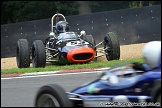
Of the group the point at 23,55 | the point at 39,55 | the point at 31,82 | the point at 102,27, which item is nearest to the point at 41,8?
the point at 102,27

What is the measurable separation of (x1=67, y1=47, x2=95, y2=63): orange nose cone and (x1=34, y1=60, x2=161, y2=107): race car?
8998mm

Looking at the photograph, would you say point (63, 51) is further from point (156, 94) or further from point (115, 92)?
point (156, 94)

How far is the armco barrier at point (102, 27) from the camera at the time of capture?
2252 cm

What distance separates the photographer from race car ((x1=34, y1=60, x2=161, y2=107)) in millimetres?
5379

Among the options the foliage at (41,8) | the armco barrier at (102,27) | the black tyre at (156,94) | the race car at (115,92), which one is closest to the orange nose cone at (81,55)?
the armco barrier at (102,27)

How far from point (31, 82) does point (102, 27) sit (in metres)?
10.6

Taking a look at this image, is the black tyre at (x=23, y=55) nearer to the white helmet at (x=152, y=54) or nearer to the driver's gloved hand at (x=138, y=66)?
the driver's gloved hand at (x=138, y=66)

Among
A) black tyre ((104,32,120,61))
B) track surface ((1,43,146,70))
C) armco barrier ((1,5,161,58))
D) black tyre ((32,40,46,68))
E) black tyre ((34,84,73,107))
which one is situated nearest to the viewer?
black tyre ((34,84,73,107))

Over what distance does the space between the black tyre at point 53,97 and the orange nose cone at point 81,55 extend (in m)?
9.05

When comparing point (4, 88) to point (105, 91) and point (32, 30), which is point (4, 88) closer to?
point (105, 91)

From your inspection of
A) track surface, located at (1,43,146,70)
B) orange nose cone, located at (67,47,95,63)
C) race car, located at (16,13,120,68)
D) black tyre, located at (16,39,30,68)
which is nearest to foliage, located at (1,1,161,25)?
track surface, located at (1,43,146,70)

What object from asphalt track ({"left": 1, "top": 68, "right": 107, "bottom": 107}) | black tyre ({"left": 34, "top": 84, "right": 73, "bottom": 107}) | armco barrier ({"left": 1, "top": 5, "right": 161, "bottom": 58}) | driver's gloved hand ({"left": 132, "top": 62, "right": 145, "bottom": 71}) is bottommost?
asphalt track ({"left": 1, "top": 68, "right": 107, "bottom": 107})

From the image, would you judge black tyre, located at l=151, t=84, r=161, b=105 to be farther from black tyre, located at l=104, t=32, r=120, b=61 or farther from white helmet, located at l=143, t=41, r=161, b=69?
black tyre, located at l=104, t=32, r=120, b=61

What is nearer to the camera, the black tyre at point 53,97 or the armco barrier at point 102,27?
the black tyre at point 53,97
